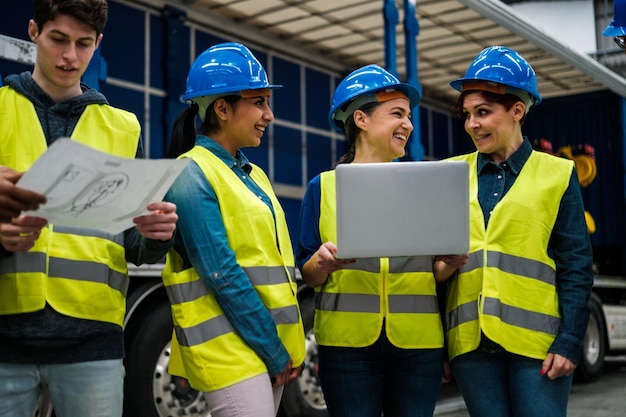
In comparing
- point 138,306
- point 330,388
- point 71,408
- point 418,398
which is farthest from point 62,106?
point 138,306

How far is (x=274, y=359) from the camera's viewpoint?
7.48 ft

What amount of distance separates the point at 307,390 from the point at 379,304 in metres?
2.67

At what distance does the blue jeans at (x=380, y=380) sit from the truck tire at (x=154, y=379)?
6.29 feet

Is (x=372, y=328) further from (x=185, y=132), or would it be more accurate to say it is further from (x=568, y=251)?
(x=185, y=132)

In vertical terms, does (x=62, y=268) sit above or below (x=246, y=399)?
above

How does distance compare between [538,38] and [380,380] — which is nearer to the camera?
[380,380]

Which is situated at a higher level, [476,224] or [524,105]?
Result: [524,105]

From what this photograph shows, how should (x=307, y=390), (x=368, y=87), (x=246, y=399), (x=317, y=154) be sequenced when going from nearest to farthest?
(x=246, y=399) < (x=368, y=87) < (x=307, y=390) < (x=317, y=154)

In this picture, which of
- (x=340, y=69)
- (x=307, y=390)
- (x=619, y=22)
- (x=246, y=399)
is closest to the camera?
(x=246, y=399)

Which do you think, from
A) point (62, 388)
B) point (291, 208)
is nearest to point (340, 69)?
point (291, 208)

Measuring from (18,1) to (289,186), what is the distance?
191 inches

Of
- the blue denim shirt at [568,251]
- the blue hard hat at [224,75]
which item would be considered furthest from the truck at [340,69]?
the blue denim shirt at [568,251]

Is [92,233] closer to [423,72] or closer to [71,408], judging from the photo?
[71,408]

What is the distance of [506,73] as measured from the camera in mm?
2600
